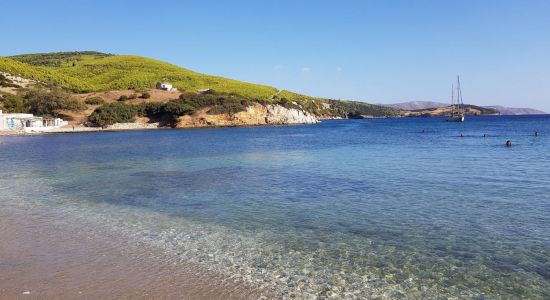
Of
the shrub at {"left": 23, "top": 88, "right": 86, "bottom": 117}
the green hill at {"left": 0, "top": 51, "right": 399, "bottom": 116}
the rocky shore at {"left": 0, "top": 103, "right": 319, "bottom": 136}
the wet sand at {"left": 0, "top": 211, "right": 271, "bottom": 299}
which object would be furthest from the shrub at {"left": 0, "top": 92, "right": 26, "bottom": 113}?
the wet sand at {"left": 0, "top": 211, "right": 271, "bottom": 299}

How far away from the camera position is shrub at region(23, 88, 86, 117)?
89.8 m

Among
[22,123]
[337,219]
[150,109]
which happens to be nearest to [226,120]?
[150,109]

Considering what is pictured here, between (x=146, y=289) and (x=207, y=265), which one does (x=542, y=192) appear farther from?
(x=146, y=289)

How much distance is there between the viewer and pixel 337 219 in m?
13.6

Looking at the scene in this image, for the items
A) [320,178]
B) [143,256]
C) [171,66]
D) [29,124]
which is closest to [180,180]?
[320,178]

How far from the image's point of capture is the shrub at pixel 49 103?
89.8 metres

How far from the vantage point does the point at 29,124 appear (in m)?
80.4

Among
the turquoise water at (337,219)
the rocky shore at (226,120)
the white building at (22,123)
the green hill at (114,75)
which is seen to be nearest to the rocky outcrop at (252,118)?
the rocky shore at (226,120)

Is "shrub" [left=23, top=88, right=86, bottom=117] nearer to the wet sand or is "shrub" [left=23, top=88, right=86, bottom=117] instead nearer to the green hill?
the green hill

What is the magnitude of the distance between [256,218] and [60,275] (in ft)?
21.1

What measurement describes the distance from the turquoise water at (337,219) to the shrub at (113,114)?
67555 mm

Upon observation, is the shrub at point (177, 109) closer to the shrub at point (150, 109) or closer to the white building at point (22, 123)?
the shrub at point (150, 109)

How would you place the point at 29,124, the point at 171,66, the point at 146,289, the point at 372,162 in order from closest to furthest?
the point at 146,289 < the point at 372,162 < the point at 29,124 < the point at 171,66

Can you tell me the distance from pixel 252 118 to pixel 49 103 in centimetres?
4548
